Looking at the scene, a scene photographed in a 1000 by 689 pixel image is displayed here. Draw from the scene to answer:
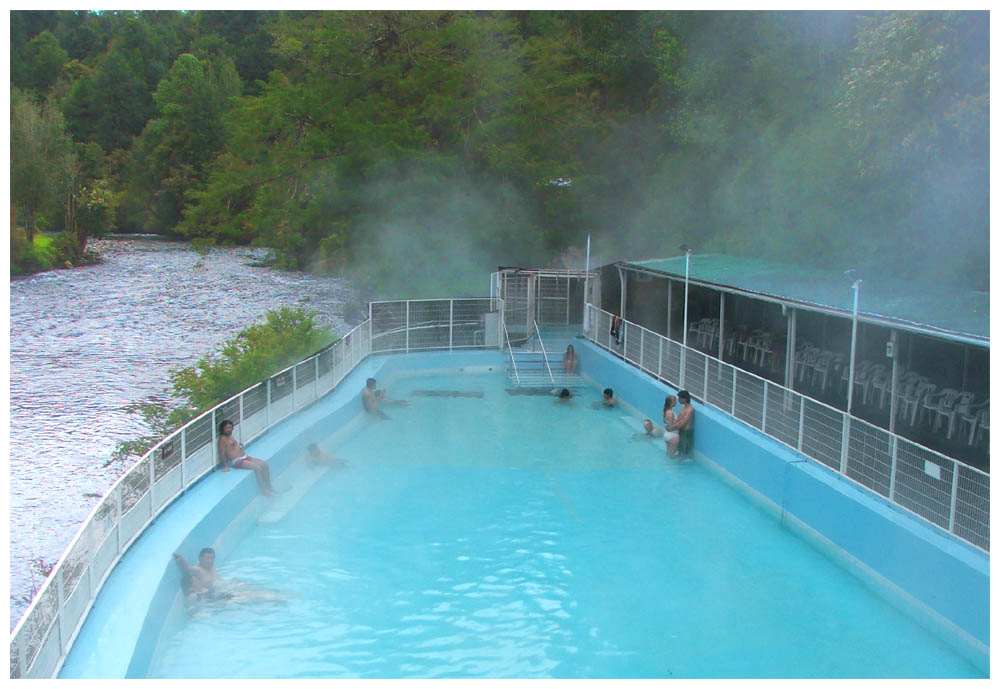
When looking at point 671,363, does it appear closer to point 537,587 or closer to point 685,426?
point 685,426

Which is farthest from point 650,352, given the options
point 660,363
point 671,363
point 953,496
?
point 953,496

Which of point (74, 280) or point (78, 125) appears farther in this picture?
point (78, 125)

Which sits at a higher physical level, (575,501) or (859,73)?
(859,73)

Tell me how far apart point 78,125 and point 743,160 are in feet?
153

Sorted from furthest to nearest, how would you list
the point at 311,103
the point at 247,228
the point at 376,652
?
the point at 247,228 → the point at 311,103 → the point at 376,652

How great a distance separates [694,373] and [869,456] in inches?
205

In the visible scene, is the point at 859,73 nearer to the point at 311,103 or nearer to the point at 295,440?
the point at 295,440

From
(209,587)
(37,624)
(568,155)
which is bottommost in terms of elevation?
(209,587)

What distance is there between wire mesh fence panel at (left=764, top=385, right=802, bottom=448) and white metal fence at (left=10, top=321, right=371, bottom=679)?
6.86 meters

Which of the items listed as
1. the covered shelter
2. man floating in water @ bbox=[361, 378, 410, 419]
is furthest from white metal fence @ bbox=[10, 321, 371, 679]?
the covered shelter

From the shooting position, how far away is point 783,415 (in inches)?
456

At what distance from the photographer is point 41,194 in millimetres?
44312

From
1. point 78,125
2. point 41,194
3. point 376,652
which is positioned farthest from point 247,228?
point 376,652
